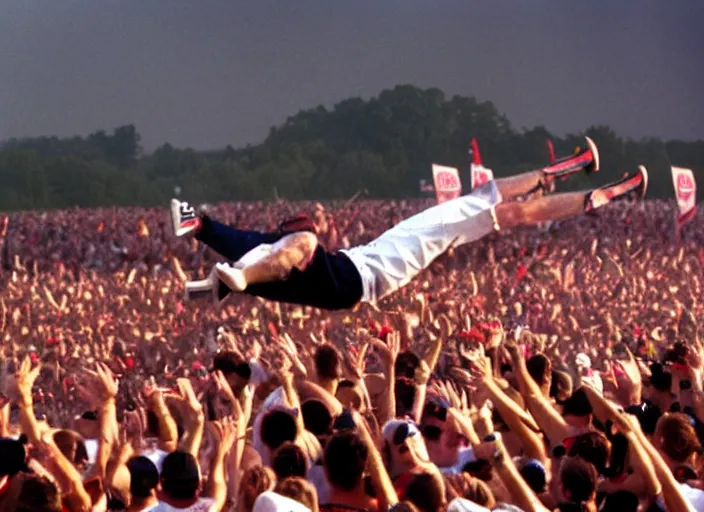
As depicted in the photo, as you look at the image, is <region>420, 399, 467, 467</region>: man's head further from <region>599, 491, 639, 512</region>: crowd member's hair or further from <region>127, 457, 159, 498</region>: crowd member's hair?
<region>127, 457, 159, 498</region>: crowd member's hair

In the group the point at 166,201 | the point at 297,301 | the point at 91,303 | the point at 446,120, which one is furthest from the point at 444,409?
the point at 446,120

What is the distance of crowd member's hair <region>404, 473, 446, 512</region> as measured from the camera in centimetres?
375

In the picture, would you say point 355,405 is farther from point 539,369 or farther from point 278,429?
point 278,429

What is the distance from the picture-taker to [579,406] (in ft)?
16.5

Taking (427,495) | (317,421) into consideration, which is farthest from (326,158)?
(427,495)

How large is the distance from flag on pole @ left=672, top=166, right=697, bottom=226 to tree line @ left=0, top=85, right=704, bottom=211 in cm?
944

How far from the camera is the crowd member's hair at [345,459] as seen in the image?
155 inches

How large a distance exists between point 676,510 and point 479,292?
7129 mm

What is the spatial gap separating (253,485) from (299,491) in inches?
6.5

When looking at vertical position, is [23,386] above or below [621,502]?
above

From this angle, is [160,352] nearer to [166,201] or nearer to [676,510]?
[676,510]

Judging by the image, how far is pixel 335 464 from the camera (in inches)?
156

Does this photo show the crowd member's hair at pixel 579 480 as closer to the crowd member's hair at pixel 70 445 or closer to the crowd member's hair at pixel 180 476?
the crowd member's hair at pixel 180 476

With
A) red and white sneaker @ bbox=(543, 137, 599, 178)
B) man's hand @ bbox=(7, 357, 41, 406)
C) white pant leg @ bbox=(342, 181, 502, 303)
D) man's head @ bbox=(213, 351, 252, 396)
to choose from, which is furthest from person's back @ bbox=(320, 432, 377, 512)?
red and white sneaker @ bbox=(543, 137, 599, 178)
